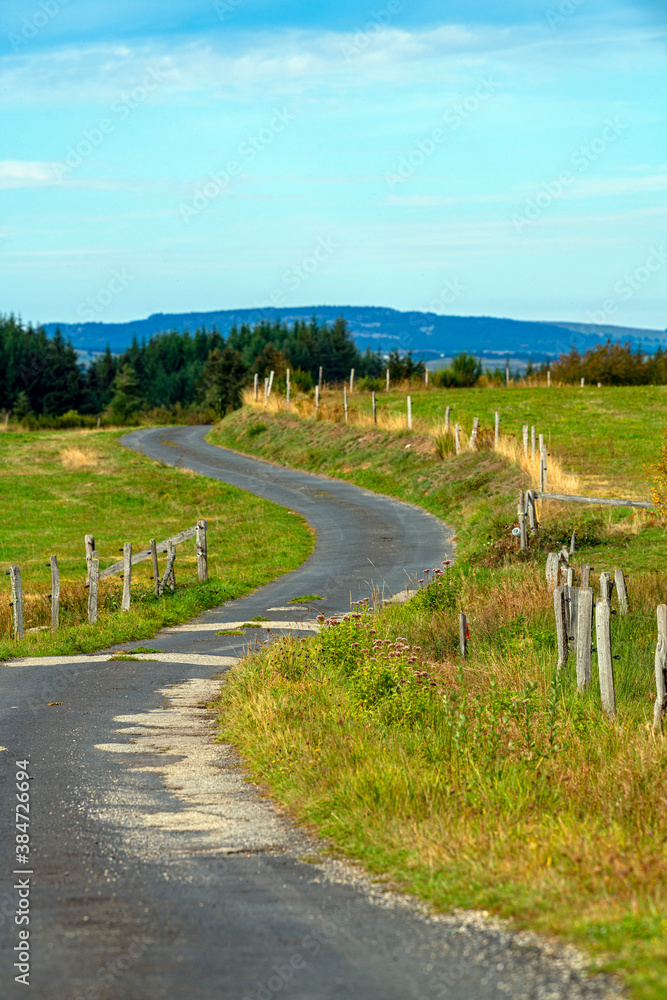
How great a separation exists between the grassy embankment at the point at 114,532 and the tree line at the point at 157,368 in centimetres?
3487

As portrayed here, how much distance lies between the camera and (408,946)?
17.5 feet

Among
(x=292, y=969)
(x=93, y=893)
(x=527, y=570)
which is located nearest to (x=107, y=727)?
(x=93, y=893)

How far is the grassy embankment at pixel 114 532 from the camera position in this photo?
19750 mm

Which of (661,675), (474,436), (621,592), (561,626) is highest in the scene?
(474,436)

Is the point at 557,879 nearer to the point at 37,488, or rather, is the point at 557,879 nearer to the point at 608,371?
the point at 37,488

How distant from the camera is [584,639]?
Result: 10.3 m

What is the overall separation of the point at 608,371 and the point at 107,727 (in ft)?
200

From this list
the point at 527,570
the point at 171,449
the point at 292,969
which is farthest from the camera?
the point at 171,449

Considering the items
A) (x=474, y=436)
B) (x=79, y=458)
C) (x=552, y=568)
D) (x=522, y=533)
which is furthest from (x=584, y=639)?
(x=79, y=458)

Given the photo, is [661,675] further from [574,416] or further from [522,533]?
[574,416]

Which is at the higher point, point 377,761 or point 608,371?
point 608,371

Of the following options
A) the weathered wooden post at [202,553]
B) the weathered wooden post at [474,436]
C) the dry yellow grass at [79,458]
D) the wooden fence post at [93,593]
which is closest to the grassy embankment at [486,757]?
the wooden fence post at [93,593]

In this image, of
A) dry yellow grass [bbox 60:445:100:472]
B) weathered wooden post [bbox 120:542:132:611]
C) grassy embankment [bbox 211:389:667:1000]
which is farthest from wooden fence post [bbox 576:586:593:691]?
dry yellow grass [bbox 60:445:100:472]

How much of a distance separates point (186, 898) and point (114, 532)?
98.8ft
